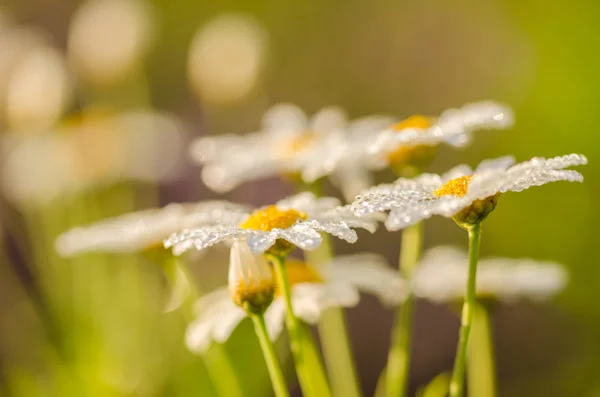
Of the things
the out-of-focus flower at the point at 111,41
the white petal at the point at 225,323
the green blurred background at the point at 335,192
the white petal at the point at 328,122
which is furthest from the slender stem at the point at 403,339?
the out-of-focus flower at the point at 111,41

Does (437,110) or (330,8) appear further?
(330,8)

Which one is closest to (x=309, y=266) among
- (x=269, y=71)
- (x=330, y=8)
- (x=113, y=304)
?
(x=113, y=304)

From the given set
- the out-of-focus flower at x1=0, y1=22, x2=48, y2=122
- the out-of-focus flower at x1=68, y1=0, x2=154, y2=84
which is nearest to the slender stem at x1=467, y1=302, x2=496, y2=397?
the out-of-focus flower at x1=68, y1=0, x2=154, y2=84

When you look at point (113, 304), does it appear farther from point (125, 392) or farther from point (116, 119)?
point (116, 119)

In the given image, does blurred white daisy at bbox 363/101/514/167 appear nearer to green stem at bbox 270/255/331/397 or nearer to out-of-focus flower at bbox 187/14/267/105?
green stem at bbox 270/255/331/397

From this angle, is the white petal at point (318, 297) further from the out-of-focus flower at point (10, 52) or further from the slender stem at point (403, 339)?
the out-of-focus flower at point (10, 52)

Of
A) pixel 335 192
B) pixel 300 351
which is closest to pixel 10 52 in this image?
pixel 335 192
